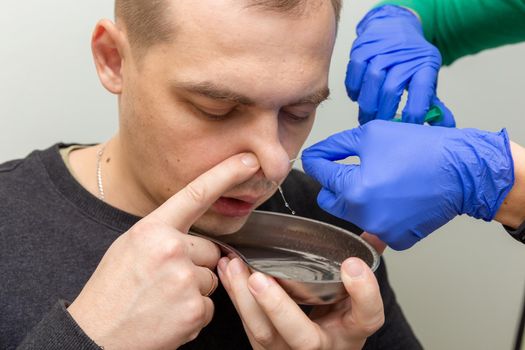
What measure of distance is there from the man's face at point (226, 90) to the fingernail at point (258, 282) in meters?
0.20

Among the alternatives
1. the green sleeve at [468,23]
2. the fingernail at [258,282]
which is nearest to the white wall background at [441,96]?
the green sleeve at [468,23]

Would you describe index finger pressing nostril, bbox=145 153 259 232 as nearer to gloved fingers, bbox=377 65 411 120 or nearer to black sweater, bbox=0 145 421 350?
black sweater, bbox=0 145 421 350

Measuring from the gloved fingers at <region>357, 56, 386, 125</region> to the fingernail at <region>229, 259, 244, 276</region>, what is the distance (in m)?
0.47

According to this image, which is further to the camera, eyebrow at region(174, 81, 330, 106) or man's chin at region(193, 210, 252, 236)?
man's chin at region(193, 210, 252, 236)

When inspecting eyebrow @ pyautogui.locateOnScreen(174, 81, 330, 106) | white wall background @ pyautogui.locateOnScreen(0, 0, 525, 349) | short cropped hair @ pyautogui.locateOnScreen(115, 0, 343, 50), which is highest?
short cropped hair @ pyautogui.locateOnScreen(115, 0, 343, 50)

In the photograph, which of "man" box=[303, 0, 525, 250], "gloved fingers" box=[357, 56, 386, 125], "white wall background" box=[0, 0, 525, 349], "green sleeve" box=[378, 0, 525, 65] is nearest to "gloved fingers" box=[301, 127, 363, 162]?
"man" box=[303, 0, 525, 250]

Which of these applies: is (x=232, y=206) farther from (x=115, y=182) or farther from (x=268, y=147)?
(x=115, y=182)

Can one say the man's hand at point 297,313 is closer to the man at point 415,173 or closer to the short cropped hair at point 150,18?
the man at point 415,173

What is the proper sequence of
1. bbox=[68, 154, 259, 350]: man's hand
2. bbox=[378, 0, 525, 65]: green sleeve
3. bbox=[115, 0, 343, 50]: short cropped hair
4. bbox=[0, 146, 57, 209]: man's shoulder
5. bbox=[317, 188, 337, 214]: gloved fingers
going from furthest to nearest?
bbox=[378, 0, 525, 65]: green sleeve < bbox=[0, 146, 57, 209]: man's shoulder < bbox=[317, 188, 337, 214]: gloved fingers < bbox=[115, 0, 343, 50]: short cropped hair < bbox=[68, 154, 259, 350]: man's hand

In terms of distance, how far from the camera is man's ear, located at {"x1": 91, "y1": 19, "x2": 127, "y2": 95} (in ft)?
3.95

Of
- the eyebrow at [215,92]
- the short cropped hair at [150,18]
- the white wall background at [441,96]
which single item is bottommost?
the white wall background at [441,96]

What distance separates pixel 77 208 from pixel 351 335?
597 millimetres

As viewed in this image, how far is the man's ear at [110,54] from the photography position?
121 cm

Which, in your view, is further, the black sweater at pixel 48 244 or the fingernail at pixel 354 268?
the black sweater at pixel 48 244
